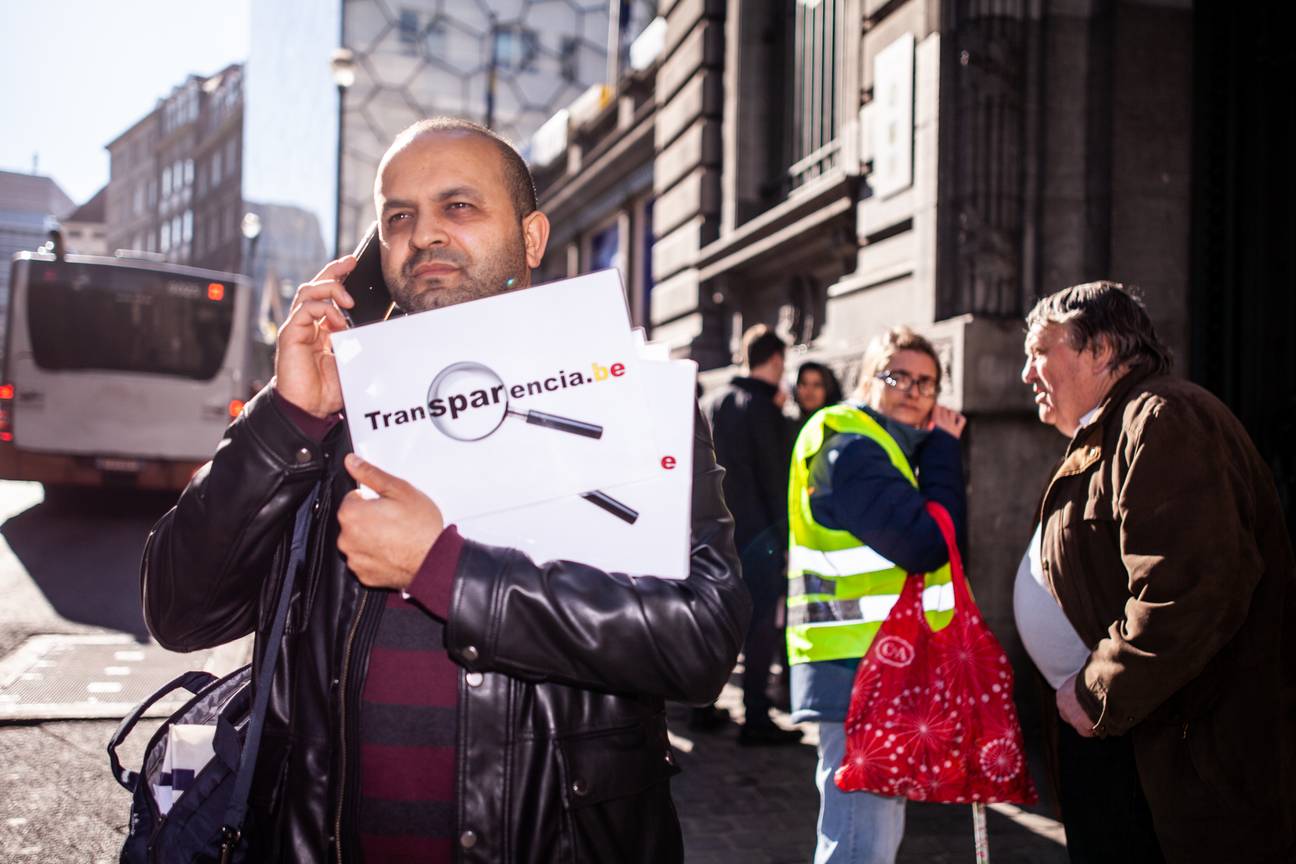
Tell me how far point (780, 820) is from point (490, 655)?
3.45 meters

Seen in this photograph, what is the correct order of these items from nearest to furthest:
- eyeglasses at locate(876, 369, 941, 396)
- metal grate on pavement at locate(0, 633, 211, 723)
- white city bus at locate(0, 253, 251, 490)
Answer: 1. eyeglasses at locate(876, 369, 941, 396)
2. metal grate on pavement at locate(0, 633, 211, 723)
3. white city bus at locate(0, 253, 251, 490)

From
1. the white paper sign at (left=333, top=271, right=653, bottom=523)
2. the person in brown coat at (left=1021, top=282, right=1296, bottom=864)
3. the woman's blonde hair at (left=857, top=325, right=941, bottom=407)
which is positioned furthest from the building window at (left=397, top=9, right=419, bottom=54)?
the white paper sign at (left=333, top=271, right=653, bottom=523)

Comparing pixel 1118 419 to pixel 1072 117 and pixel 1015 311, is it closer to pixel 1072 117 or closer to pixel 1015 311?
pixel 1015 311

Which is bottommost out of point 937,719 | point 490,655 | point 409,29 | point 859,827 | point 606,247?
point 859,827

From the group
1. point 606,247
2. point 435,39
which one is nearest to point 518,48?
point 435,39

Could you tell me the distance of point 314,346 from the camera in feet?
5.71

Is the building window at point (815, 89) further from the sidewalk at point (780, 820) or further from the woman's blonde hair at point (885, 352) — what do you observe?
the woman's blonde hair at point (885, 352)

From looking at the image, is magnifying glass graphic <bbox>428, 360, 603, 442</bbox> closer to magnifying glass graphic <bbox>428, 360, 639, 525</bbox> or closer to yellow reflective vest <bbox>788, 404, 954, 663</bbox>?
magnifying glass graphic <bbox>428, 360, 639, 525</bbox>

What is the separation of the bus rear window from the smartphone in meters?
13.7

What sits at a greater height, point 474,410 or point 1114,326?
point 1114,326

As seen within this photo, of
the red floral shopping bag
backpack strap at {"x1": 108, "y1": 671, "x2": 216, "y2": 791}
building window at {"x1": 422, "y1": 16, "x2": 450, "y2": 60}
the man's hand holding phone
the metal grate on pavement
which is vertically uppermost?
building window at {"x1": 422, "y1": 16, "x2": 450, "y2": 60}

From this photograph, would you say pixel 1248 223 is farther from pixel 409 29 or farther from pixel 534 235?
pixel 409 29

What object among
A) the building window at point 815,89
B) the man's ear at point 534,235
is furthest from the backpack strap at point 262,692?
the building window at point 815,89

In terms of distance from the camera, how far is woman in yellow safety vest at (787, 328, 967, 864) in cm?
322
